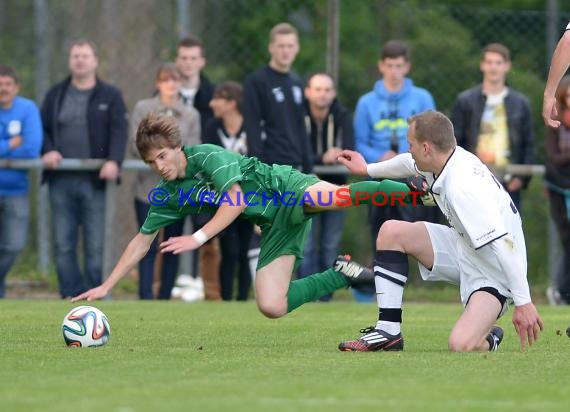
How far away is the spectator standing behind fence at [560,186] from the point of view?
1290cm

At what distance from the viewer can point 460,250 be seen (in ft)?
26.7

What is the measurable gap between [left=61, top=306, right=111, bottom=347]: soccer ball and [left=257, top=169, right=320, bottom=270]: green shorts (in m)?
1.38

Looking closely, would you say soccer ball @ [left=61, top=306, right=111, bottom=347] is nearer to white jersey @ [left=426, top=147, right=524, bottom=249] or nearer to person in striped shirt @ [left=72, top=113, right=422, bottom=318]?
person in striped shirt @ [left=72, top=113, right=422, bottom=318]

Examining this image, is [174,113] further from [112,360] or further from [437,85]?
[112,360]

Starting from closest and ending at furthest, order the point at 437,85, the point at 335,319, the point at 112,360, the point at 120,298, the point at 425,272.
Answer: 1. the point at 112,360
2. the point at 425,272
3. the point at 335,319
4. the point at 120,298
5. the point at 437,85

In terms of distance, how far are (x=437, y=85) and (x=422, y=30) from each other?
78cm

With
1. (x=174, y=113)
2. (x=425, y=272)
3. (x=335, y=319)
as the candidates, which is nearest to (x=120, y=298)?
(x=174, y=113)

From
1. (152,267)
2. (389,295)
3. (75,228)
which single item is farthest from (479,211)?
(75,228)

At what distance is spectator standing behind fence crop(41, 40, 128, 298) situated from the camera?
1288cm

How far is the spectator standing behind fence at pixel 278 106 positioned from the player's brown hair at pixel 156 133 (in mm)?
4336

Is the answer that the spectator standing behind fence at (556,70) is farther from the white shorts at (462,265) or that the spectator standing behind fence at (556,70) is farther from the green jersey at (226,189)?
the green jersey at (226,189)

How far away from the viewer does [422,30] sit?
15.5m

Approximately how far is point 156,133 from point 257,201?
0.95 meters

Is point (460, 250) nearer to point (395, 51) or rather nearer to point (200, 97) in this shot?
point (395, 51)
